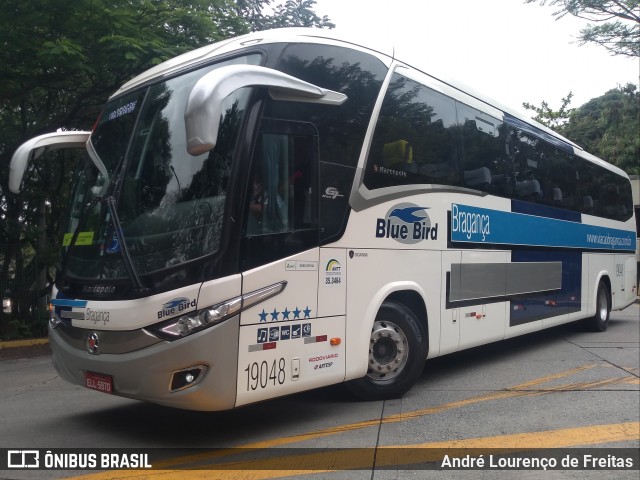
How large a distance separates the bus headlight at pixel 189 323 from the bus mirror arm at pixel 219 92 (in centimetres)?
131

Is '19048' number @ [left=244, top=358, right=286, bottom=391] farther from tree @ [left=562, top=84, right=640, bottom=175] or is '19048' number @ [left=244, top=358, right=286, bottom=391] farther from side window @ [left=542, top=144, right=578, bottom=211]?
tree @ [left=562, top=84, right=640, bottom=175]

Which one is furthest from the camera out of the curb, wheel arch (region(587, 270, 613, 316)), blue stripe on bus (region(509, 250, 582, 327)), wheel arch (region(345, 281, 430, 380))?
the curb

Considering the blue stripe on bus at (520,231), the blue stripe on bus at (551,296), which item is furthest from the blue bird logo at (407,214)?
the blue stripe on bus at (551,296)

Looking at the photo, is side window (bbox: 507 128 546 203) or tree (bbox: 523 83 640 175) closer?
side window (bbox: 507 128 546 203)

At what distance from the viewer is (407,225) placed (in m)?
6.95

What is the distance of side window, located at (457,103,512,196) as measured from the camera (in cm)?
821

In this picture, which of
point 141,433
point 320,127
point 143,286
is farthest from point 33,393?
point 320,127

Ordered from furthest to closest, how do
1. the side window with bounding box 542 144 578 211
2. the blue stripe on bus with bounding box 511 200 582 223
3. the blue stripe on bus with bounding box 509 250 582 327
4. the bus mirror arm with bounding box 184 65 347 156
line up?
the side window with bounding box 542 144 578 211, the blue stripe on bus with bounding box 511 200 582 223, the blue stripe on bus with bounding box 509 250 582 327, the bus mirror arm with bounding box 184 65 347 156

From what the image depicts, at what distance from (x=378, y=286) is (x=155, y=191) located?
251 centimetres

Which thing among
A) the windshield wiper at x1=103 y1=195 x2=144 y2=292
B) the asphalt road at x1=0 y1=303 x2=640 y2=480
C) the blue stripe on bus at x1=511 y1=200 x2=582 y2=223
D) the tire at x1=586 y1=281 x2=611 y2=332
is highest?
the blue stripe on bus at x1=511 y1=200 x2=582 y2=223

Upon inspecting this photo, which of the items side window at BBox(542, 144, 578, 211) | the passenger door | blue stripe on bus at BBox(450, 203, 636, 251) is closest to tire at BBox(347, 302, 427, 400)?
the passenger door

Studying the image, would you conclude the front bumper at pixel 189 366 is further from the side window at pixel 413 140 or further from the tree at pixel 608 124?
the tree at pixel 608 124

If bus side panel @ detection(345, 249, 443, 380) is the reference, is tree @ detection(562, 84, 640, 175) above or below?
above

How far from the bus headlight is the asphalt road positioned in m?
1.05
